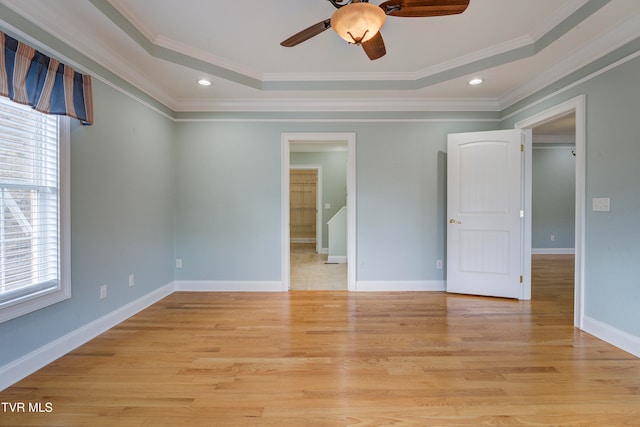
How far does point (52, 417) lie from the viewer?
1.47 metres

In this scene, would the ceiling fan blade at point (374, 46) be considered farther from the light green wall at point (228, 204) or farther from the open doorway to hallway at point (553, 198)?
the open doorway to hallway at point (553, 198)

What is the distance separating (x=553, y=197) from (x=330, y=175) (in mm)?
4968

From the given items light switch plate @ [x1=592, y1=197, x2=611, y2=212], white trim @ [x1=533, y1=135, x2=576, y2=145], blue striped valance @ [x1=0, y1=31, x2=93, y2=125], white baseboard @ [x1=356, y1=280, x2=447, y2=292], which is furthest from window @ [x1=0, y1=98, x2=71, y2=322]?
white trim @ [x1=533, y1=135, x2=576, y2=145]

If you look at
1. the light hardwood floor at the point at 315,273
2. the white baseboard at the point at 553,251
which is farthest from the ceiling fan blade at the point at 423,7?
the white baseboard at the point at 553,251

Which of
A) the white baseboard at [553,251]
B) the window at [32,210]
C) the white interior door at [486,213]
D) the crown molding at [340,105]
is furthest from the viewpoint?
the white baseboard at [553,251]

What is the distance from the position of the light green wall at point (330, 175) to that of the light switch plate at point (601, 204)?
4670mm

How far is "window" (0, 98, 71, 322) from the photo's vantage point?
1.72 m

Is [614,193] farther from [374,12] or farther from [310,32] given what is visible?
[310,32]

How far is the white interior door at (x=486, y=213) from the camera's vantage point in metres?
3.23

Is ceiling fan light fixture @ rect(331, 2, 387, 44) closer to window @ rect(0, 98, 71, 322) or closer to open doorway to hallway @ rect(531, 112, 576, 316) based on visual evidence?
window @ rect(0, 98, 71, 322)

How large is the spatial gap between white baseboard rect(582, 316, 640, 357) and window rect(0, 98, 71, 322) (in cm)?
419

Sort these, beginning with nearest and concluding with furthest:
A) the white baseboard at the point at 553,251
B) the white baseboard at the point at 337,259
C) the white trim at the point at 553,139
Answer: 1. the white baseboard at the point at 337,259
2. the white trim at the point at 553,139
3. the white baseboard at the point at 553,251

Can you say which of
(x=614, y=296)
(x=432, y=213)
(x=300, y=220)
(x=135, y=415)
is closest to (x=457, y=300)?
(x=432, y=213)

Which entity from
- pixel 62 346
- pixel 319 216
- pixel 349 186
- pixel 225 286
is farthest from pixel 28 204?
pixel 319 216
